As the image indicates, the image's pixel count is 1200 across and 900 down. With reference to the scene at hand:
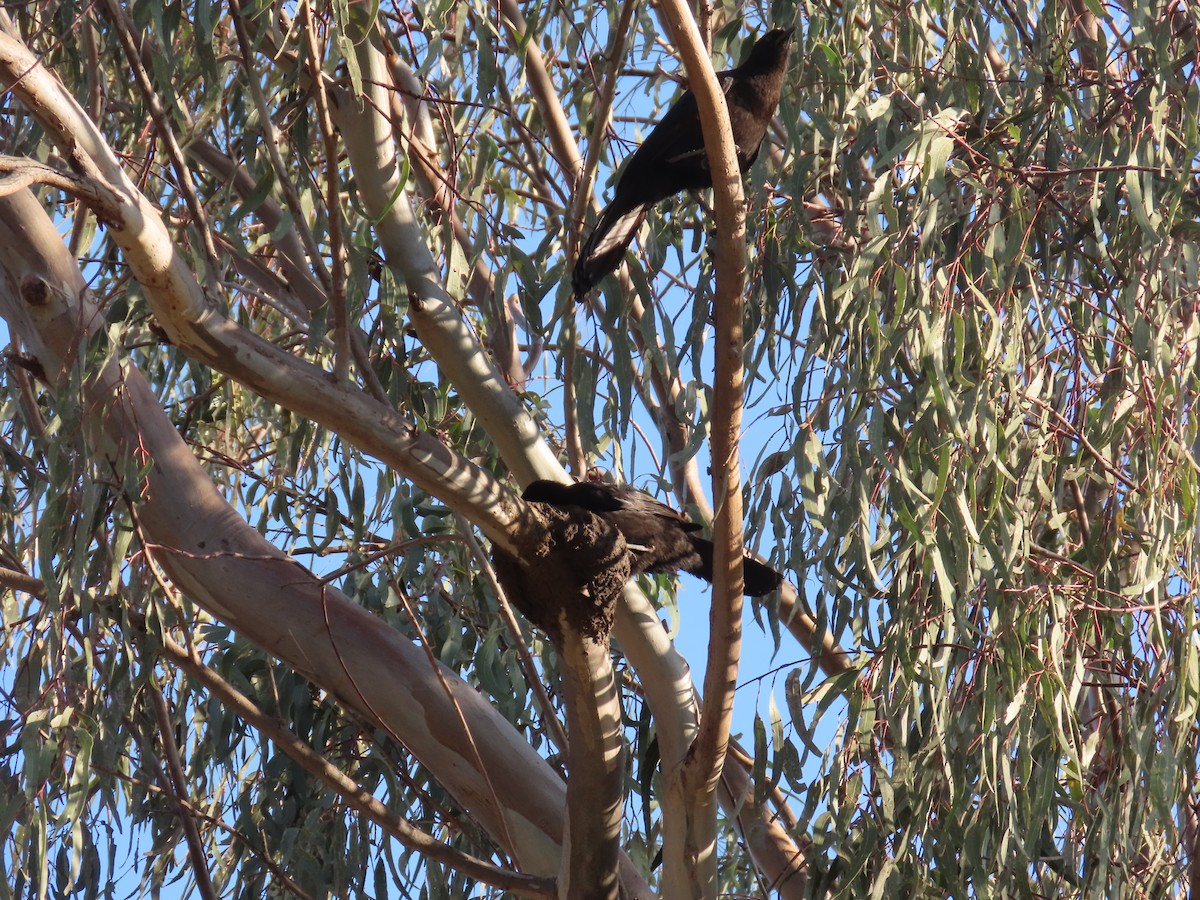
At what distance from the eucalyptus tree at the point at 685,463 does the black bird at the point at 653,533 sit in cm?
9

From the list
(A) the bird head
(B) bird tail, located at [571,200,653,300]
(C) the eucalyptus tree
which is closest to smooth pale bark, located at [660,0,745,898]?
(C) the eucalyptus tree

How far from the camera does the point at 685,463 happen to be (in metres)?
2.62

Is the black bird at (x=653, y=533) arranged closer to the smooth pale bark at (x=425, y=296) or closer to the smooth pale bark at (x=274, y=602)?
the smooth pale bark at (x=425, y=296)

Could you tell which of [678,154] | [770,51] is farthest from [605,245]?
[770,51]

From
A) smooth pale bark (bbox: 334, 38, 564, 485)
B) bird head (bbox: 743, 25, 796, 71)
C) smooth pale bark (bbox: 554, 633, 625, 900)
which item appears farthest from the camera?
bird head (bbox: 743, 25, 796, 71)

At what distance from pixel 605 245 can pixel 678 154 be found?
27 cm

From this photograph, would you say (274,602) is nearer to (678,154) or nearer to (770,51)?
(678,154)

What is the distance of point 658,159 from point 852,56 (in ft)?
1.48

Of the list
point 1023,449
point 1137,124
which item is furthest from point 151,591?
point 1137,124

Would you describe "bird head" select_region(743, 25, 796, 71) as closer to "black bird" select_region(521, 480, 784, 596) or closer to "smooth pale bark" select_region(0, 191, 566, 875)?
"black bird" select_region(521, 480, 784, 596)

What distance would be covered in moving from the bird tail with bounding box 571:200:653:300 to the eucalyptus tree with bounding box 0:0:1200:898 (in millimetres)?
52

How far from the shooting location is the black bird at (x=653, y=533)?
2.54 m

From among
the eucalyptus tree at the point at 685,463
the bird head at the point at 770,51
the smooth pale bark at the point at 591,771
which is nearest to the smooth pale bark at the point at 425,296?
the eucalyptus tree at the point at 685,463

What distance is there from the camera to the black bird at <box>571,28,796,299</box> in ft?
8.39
